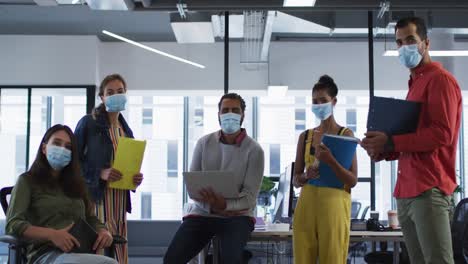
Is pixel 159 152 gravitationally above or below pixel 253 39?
below

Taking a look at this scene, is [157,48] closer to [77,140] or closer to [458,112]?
[77,140]

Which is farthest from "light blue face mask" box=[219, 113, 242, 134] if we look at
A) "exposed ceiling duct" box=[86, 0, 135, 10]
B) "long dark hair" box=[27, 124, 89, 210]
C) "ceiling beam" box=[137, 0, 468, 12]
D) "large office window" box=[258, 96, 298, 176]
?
"large office window" box=[258, 96, 298, 176]

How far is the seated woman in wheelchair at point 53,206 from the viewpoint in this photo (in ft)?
9.05

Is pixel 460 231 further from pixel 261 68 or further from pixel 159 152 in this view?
pixel 159 152

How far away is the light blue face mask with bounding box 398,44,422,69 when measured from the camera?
8.29ft

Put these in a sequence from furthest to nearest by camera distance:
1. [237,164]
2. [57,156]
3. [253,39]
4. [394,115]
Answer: [253,39]
[237,164]
[57,156]
[394,115]

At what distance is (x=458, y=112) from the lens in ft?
8.21

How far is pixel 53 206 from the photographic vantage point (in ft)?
9.70

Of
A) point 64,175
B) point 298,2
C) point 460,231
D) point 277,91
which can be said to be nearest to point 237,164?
point 64,175

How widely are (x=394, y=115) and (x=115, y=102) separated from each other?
1.69m

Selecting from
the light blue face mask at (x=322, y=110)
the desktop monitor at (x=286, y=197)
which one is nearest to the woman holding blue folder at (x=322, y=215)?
the light blue face mask at (x=322, y=110)

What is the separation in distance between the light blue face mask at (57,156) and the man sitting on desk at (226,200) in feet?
2.73

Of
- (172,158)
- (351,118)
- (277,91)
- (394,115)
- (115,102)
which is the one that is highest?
(277,91)

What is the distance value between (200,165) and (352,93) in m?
6.94
